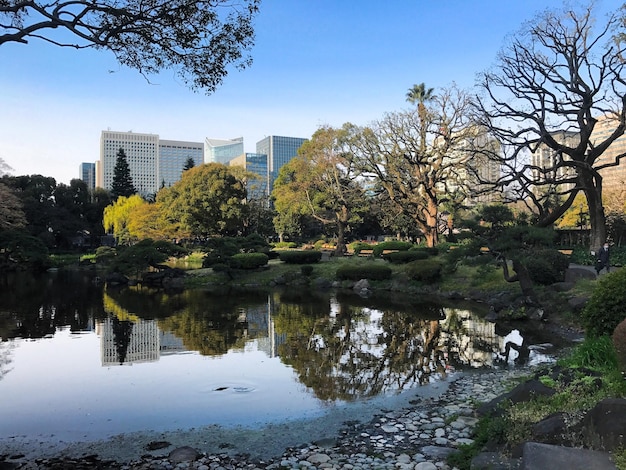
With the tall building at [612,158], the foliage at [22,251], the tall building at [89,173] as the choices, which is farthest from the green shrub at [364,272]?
the tall building at [89,173]

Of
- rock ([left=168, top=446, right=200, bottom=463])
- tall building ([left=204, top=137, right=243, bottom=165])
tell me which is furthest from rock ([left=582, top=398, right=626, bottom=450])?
tall building ([left=204, top=137, right=243, bottom=165])

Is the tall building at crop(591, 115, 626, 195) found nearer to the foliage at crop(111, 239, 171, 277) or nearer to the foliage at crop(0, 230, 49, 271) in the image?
the foliage at crop(111, 239, 171, 277)

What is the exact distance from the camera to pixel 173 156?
10519cm

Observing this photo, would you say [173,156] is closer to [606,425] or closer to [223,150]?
[223,150]

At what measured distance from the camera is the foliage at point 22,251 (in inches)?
1135

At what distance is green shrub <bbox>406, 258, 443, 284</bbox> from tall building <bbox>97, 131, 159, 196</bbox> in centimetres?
8004

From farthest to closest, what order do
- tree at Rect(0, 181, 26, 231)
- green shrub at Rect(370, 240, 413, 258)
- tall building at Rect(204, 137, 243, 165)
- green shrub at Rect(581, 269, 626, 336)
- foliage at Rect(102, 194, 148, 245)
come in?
tall building at Rect(204, 137, 243, 165)
foliage at Rect(102, 194, 148, 245)
tree at Rect(0, 181, 26, 231)
green shrub at Rect(370, 240, 413, 258)
green shrub at Rect(581, 269, 626, 336)

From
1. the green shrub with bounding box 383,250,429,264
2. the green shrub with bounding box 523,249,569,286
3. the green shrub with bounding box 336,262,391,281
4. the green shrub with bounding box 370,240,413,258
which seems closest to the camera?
→ the green shrub with bounding box 523,249,569,286

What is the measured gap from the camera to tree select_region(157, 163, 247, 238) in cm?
3700

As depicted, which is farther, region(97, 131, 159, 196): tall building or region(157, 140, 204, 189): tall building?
region(157, 140, 204, 189): tall building

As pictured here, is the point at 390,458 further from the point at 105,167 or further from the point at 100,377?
the point at 105,167

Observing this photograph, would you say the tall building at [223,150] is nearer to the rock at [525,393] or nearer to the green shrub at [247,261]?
the green shrub at [247,261]

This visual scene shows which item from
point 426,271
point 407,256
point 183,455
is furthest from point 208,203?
point 183,455

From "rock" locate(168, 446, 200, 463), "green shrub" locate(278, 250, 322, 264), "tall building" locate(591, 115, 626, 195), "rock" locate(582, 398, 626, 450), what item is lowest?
"rock" locate(168, 446, 200, 463)
